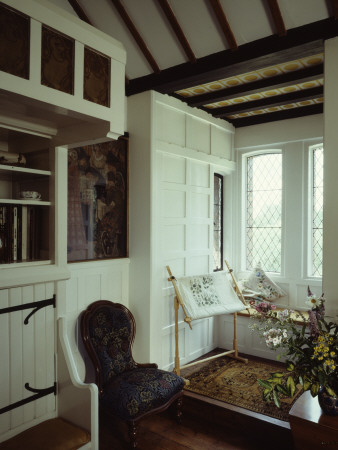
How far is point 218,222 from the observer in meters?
5.28

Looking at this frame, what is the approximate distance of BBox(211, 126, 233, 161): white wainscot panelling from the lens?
4840mm

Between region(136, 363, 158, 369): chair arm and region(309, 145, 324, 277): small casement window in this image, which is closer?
region(136, 363, 158, 369): chair arm

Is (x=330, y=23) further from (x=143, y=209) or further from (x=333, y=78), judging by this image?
(x=143, y=209)

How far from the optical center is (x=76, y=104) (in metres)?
1.85

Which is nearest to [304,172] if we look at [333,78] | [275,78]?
[275,78]

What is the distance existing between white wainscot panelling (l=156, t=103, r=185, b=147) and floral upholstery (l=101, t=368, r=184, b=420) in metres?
2.33

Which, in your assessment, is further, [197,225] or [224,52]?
[197,225]

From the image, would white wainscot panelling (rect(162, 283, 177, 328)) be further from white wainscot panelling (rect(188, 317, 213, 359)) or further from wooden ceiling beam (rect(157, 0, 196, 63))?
wooden ceiling beam (rect(157, 0, 196, 63))

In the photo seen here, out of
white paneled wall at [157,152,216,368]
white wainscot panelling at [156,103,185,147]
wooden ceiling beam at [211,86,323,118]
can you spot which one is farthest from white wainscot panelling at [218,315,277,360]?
wooden ceiling beam at [211,86,323,118]

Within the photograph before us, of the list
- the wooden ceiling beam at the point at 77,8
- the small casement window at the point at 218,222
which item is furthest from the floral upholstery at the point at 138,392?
the wooden ceiling beam at the point at 77,8

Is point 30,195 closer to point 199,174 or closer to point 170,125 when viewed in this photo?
point 170,125

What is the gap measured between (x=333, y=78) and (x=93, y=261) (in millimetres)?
2505

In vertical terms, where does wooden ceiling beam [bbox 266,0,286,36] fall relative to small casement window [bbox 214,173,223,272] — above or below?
above

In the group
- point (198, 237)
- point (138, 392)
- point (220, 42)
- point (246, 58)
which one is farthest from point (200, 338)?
point (220, 42)
